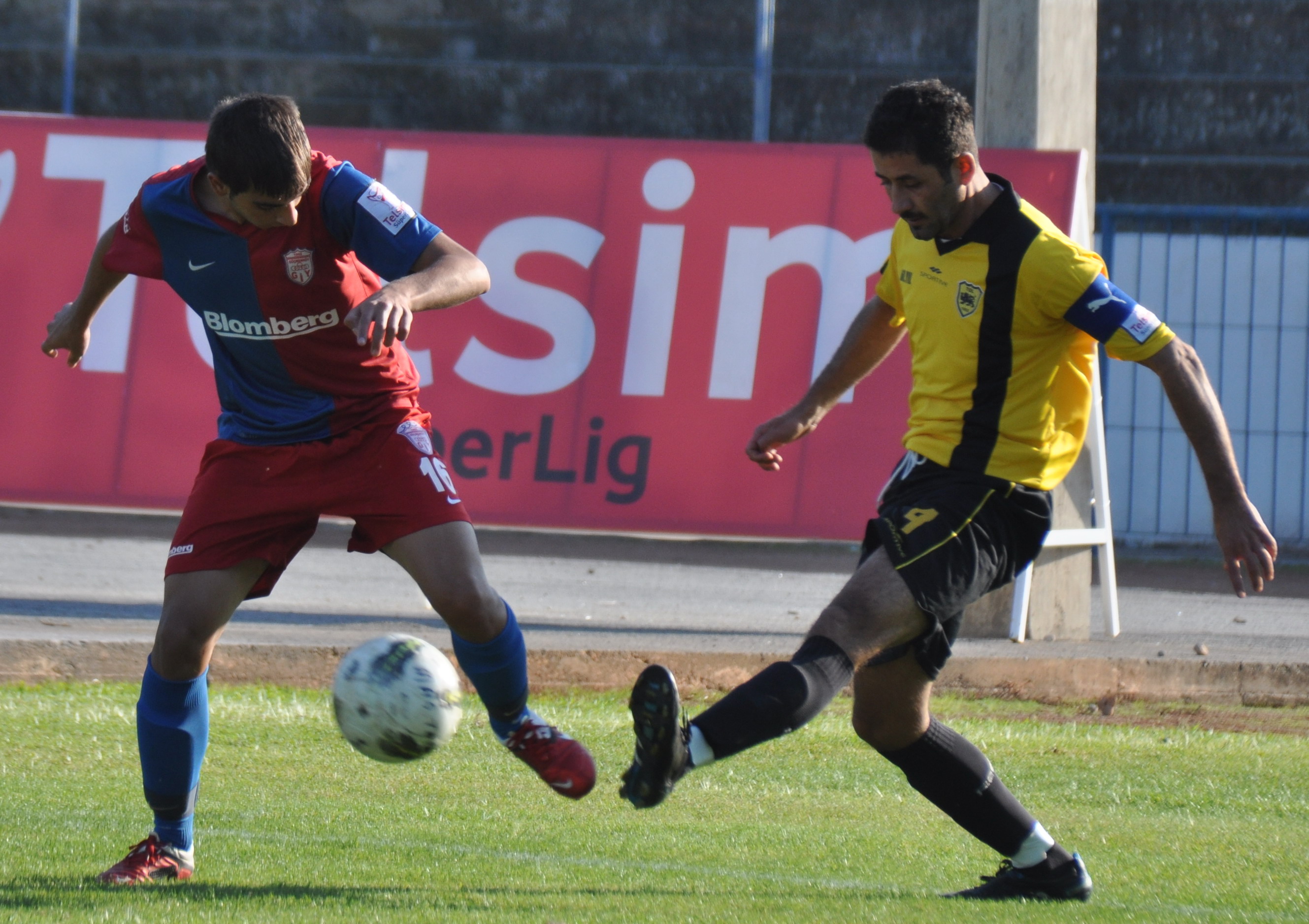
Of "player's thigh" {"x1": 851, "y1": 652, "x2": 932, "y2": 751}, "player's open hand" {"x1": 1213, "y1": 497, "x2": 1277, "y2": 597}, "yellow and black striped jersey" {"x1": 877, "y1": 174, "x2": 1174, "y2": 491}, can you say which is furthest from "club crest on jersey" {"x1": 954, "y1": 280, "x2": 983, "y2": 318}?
"player's thigh" {"x1": 851, "y1": 652, "x2": 932, "y2": 751}

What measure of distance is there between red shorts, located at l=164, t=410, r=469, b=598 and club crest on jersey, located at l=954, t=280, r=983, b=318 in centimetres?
138

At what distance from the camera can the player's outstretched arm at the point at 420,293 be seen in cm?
332

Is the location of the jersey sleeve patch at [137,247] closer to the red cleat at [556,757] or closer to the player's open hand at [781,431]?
the red cleat at [556,757]

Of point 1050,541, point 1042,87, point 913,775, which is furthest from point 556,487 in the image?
point 913,775

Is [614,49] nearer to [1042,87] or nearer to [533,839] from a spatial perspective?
[1042,87]

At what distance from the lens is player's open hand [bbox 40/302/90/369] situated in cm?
433

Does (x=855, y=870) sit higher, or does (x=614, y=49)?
(x=614, y=49)

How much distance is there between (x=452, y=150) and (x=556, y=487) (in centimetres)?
214

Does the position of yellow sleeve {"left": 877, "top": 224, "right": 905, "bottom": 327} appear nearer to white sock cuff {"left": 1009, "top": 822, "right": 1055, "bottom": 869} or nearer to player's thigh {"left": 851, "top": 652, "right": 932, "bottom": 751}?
player's thigh {"left": 851, "top": 652, "right": 932, "bottom": 751}

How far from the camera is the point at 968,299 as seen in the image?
3.71m

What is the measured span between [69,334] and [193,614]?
3.49 ft

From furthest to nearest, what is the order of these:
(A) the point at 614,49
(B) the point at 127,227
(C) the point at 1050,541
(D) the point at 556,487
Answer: (A) the point at 614,49 < (D) the point at 556,487 < (C) the point at 1050,541 < (B) the point at 127,227

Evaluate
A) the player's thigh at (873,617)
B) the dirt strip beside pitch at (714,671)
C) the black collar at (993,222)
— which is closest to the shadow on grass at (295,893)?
the player's thigh at (873,617)

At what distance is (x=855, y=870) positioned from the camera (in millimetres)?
4086
